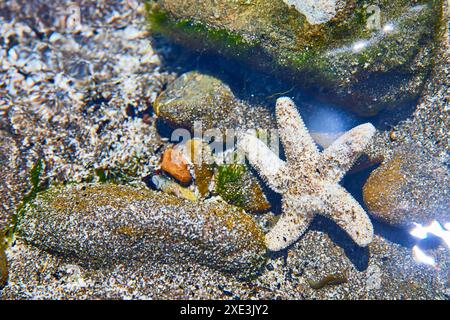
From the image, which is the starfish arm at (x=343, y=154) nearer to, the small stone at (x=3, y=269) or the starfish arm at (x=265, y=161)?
the starfish arm at (x=265, y=161)

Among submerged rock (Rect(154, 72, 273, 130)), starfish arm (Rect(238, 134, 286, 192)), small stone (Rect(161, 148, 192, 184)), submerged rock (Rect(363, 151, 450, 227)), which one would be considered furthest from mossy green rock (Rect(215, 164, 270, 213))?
submerged rock (Rect(363, 151, 450, 227))

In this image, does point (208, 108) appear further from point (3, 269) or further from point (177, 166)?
point (3, 269)

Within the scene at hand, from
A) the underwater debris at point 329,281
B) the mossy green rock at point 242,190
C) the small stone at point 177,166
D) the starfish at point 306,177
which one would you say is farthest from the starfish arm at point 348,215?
the small stone at point 177,166

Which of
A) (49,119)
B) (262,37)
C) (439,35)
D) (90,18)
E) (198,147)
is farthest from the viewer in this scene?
(90,18)

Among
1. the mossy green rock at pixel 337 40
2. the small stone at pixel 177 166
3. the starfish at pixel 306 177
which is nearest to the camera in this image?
the mossy green rock at pixel 337 40

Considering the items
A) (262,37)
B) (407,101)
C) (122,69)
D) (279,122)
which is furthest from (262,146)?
(122,69)
